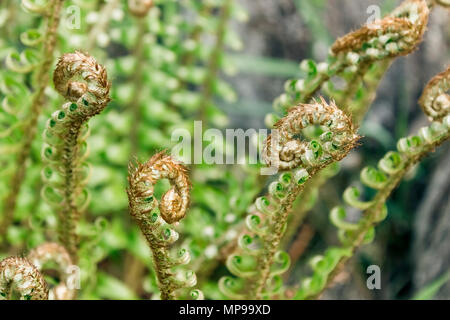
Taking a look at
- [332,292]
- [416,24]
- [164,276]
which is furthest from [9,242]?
[416,24]

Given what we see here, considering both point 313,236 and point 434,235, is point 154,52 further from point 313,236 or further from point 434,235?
point 434,235

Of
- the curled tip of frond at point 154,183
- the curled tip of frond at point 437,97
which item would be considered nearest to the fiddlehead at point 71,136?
the curled tip of frond at point 154,183

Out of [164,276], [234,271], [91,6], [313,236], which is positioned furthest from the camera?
[313,236]

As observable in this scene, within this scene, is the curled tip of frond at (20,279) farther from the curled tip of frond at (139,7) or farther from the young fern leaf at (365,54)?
the curled tip of frond at (139,7)

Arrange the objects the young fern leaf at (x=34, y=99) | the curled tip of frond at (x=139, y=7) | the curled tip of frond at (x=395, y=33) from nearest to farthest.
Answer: the curled tip of frond at (x=395, y=33)
the young fern leaf at (x=34, y=99)
the curled tip of frond at (x=139, y=7)

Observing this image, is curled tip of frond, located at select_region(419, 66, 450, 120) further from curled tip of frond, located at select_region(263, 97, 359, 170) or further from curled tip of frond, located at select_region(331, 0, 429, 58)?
curled tip of frond, located at select_region(263, 97, 359, 170)

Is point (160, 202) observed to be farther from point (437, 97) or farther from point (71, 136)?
point (437, 97)

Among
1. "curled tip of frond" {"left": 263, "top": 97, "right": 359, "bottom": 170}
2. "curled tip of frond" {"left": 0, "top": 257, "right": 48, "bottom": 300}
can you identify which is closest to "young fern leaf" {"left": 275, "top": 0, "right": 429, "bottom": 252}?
"curled tip of frond" {"left": 263, "top": 97, "right": 359, "bottom": 170}
